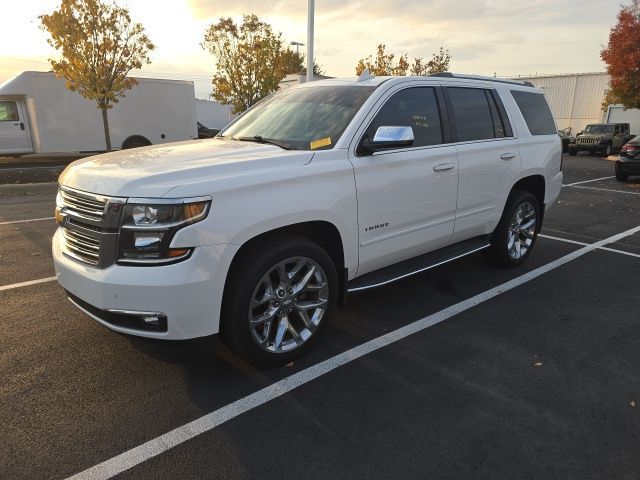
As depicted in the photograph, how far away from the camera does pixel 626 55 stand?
23047 mm

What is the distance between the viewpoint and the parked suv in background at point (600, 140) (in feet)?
82.1

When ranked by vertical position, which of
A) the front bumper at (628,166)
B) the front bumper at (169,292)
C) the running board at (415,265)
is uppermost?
the front bumper at (169,292)

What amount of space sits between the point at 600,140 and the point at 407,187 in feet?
84.4

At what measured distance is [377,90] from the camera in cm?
386

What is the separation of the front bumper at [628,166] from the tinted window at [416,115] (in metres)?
12.2

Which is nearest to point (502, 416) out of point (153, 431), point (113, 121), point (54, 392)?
point (153, 431)

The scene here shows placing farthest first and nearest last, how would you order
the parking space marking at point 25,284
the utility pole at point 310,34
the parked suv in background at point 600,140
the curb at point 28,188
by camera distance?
the parked suv in background at point 600,140 → the utility pole at point 310,34 → the curb at point 28,188 → the parking space marking at point 25,284

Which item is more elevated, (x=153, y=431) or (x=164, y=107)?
(x=164, y=107)

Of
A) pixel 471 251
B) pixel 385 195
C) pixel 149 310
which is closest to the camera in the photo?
pixel 149 310

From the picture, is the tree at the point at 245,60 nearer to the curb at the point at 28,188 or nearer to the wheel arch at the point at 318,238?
the curb at the point at 28,188

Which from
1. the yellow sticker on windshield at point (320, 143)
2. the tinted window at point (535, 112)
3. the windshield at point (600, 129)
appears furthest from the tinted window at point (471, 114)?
the windshield at point (600, 129)

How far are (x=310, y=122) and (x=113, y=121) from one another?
18299mm

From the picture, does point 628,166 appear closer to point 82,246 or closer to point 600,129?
point 600,129

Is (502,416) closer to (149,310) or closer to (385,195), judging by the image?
(385,195)
